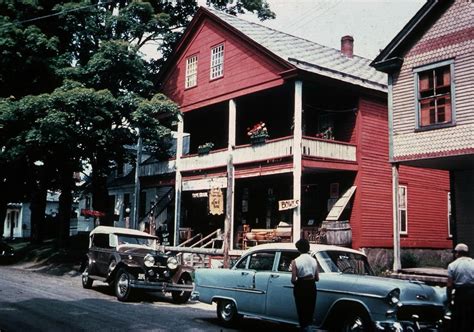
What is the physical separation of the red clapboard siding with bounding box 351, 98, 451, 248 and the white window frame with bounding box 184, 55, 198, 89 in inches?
358

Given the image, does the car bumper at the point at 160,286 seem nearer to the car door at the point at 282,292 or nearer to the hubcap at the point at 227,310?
the hubcap at the point at 227,310

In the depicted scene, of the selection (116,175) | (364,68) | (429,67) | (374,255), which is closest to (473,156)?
(429,67)

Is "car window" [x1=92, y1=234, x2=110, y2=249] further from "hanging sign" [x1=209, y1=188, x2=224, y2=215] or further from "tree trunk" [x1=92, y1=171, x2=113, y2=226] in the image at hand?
"tree trunk" [x1=92, y1=171, x2=113, y2=226]

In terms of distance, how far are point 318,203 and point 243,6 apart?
597 inches

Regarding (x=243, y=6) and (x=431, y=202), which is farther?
(x=243, y=6)

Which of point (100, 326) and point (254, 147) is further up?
point (254, 147)

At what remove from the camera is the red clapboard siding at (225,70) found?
21.3 meters

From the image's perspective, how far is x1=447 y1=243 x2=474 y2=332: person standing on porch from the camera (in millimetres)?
7891

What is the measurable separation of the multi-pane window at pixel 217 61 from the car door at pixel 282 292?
50.7 ft

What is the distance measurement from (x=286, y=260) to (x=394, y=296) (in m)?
2.33

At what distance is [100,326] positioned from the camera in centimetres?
956

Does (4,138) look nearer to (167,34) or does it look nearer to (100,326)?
(167,34)

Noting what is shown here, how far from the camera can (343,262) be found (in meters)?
9.20

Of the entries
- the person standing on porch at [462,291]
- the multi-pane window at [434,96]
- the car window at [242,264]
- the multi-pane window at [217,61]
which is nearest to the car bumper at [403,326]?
the person standing on porch at [462,291]
